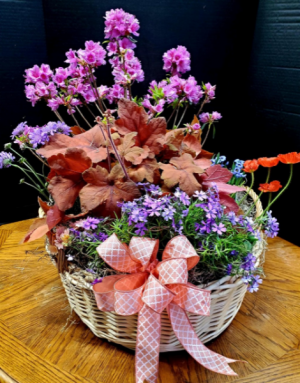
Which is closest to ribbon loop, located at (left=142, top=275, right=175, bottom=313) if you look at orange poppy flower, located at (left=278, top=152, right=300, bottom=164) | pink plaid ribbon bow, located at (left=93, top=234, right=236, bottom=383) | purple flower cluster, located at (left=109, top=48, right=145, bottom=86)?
pink plaid ribbon bow, located at (left=93, top=234, right=236, bottom=383)

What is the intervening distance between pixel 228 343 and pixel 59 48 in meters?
1.23

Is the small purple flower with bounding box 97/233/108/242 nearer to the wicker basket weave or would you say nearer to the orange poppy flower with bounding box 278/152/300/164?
the wicker basket weave

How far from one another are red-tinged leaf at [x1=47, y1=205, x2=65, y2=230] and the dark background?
32.5 inches

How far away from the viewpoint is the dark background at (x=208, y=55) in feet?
4.34

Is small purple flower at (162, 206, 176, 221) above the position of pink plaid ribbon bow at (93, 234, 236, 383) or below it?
above

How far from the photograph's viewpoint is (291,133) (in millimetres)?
1395

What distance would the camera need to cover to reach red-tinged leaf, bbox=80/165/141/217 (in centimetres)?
73

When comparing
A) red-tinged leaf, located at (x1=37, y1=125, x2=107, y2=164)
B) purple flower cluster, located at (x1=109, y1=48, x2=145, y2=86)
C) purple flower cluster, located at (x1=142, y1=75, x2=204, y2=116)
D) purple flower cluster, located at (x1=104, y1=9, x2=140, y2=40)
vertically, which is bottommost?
red-tinged leaf, located at (x1=37, y1=125, x2=107, y2=164)

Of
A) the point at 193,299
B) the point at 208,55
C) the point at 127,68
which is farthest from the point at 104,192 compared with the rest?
the point at 208,55

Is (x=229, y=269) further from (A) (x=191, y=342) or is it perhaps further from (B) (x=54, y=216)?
(B) (x=54, y=216)

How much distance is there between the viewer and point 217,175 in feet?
2.83

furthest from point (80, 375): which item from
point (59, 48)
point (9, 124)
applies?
point (59, 48)

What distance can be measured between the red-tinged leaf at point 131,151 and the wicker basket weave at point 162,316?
27cm

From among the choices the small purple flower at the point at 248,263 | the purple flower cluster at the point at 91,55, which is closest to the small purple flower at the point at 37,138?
the purple flower cluster at the point at 91,55
